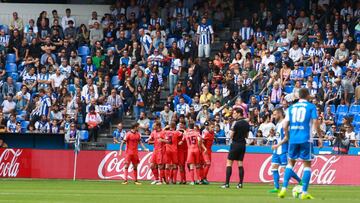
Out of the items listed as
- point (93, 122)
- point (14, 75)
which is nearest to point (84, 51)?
point (14, 75)

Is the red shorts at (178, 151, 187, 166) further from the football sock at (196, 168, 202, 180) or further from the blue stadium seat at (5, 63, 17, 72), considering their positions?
the blue stadium seat at (5, 63, 17, 72)

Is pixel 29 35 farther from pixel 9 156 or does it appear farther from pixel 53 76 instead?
pixel 9 156

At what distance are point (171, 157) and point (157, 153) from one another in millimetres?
525

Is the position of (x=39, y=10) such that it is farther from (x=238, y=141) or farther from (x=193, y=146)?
(x=238, y=141)

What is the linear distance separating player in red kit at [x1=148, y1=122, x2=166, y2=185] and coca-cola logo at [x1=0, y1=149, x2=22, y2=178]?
576 cm

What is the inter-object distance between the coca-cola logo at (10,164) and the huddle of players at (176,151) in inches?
208

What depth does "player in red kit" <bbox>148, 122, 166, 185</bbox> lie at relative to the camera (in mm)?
36156

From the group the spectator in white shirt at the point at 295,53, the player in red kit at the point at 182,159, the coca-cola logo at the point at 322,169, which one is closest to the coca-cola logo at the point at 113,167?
the player in red kit at the point at 182,159

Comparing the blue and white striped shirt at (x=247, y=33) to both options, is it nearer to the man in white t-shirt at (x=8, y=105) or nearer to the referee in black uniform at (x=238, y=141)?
the man in white t-shirt at (x=8, y=105)

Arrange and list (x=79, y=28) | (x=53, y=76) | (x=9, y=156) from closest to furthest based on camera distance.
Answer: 1. (x=9, y=156)
2. (x=53, y=76)
3. (x=79, y=28)

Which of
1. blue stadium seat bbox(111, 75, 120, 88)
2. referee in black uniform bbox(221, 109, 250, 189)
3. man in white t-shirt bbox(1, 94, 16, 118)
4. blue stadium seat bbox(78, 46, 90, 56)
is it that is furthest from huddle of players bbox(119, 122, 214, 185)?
blue stadium seat bbox(78, 46, 90, 56)

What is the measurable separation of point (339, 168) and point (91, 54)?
42.8 feet

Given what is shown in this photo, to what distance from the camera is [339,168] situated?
123ft

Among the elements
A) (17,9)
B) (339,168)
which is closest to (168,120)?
(339,168)
